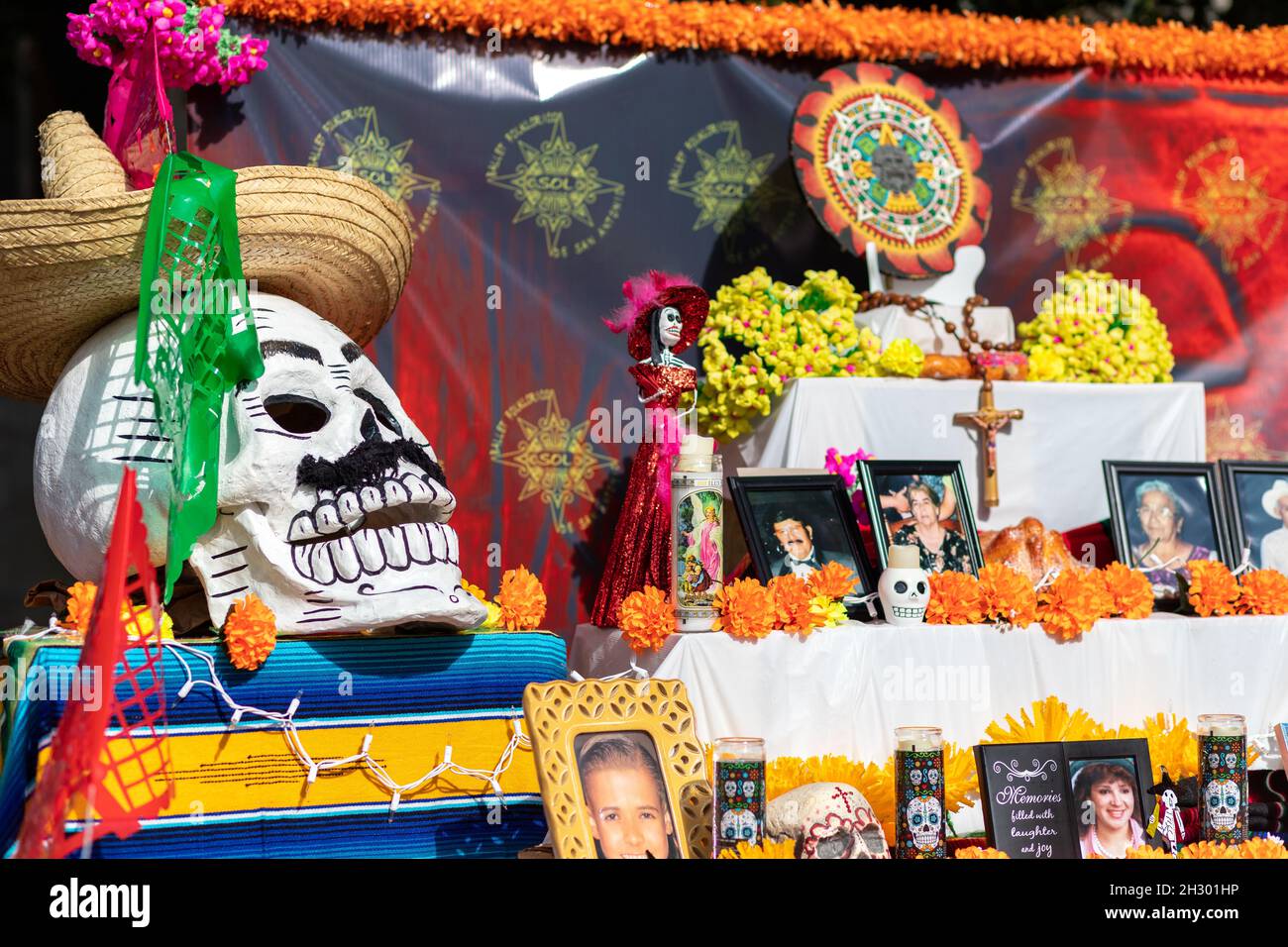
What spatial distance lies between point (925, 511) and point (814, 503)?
0.34 meters

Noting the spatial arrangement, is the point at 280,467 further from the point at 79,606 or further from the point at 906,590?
the point at 906,590

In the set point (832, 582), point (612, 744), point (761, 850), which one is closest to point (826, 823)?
point (761, 850)

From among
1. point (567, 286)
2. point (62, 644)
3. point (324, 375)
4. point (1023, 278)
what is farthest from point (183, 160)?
point (1023, 278)

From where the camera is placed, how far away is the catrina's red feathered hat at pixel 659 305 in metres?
4.38

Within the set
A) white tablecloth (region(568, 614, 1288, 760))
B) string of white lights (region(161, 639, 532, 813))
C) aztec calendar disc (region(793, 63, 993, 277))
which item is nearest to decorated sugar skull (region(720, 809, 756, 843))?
string of white lights (region(161, 639, 532, 813))

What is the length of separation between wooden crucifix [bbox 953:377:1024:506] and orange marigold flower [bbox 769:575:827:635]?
1.08 metres

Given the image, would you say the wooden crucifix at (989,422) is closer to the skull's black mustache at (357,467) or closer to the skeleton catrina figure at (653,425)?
the skeleton catrina figure at (653,425)

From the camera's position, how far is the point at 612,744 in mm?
3135

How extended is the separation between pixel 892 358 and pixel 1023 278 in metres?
1.17

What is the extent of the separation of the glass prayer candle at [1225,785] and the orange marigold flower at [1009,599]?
33.2 inches

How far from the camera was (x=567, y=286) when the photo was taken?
17.2 feet

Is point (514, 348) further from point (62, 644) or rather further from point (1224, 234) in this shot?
point (1224, 234)

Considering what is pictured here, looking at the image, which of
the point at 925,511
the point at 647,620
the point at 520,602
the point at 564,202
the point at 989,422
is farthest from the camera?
the point at 564,202

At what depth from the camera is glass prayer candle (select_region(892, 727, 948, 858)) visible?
316 centimetres
